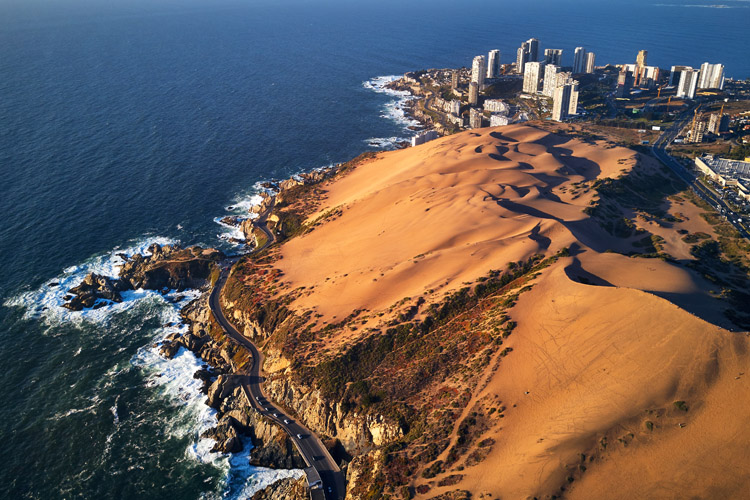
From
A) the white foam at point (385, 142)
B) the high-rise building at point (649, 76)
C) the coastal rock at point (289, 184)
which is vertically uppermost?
the high-rise building at point (649, 76)

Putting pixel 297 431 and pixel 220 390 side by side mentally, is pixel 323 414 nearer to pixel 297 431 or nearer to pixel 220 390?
pixel 297 431

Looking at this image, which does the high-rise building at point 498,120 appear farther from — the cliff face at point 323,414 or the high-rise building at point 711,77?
the cliff face at point 323,414

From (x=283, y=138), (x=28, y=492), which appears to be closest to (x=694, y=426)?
(x=28, y=492)

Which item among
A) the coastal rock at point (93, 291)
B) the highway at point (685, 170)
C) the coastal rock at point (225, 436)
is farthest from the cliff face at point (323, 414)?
the highway at point (685, 170)

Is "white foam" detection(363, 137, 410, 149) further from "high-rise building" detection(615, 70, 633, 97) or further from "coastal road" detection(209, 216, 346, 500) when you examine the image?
"coastal road" detection(209, 216, 346, 500)

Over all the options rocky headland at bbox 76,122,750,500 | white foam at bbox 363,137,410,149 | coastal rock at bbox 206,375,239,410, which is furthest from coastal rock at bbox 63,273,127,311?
white foam at bbox 363,137,410,149

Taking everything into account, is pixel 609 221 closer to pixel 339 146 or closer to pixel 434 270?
pixel 434 270
